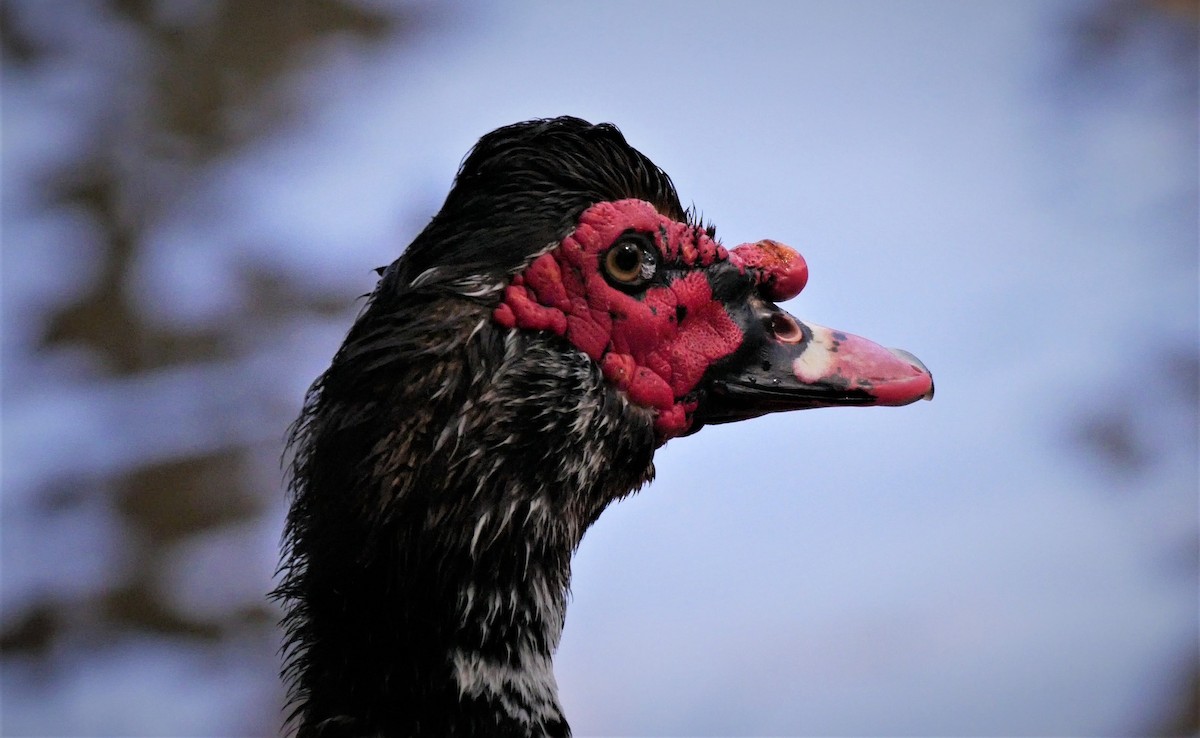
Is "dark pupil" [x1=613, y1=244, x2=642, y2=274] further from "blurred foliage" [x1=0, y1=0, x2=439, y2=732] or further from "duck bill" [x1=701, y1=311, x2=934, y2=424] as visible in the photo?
"blurred foliage" [x1=0, y1=0, x2=439, y2=732]

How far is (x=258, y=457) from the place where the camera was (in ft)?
20.9

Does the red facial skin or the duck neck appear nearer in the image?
the duck neck

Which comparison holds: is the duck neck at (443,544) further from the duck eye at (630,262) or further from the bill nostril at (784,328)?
the bill nostril at (784,328)

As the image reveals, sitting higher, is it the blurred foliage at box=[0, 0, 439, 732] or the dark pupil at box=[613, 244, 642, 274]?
the blurred foliage at box=[0, 0, 439, 732]

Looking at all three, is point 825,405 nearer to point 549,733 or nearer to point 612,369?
point 612,369

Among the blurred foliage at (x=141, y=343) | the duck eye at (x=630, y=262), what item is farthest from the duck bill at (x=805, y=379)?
the blurred foliage at (x=141, y=343)

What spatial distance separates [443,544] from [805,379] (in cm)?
82

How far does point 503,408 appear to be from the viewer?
2.05m

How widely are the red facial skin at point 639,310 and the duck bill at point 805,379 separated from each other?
5 centimetres

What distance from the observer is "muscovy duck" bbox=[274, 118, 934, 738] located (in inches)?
79.5

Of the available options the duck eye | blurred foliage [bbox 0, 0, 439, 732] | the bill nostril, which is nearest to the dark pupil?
the duck eye

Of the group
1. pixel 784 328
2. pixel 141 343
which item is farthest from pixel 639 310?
pixel 141 343

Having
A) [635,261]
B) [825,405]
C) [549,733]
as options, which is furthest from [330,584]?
[825,405]

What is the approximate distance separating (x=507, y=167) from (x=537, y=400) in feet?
1.56
